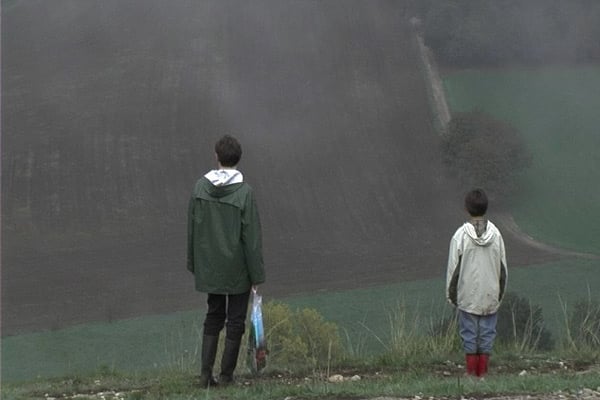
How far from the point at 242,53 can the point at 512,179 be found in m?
13.8

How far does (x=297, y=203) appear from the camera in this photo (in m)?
31.7

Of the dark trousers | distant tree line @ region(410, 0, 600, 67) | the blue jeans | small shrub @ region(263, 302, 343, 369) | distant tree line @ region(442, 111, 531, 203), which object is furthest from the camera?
distant tree line @ region(410, 0, 600, 67)

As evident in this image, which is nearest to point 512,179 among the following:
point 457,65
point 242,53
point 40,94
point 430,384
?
point 457,65

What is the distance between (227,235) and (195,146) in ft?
96.0

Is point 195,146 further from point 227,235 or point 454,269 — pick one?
point 227,235

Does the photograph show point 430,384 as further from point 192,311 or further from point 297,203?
point 297,203

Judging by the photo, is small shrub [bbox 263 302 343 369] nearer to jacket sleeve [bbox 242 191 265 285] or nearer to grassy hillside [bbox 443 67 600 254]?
jacket sleeve [bbox 242 191 265 285]

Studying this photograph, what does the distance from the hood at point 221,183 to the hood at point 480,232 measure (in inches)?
63.8

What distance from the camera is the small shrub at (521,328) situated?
9609 millimetres

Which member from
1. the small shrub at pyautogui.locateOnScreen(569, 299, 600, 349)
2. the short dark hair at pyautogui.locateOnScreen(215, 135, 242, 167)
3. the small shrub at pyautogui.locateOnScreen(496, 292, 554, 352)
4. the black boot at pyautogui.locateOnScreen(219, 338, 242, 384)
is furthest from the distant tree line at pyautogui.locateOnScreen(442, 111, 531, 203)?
the short dark hair at pyautogui.locateOnScreen(215, 135, 242, 167)

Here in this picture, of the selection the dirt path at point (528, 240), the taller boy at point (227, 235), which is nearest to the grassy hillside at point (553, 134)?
the dirt path at point (528, 240)

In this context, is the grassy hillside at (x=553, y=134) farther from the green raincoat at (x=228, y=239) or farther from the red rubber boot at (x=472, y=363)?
the green raincoat at (x=228, y=239)

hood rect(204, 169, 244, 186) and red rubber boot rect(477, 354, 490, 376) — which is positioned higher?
hood rect(204, 169, 244, 186)

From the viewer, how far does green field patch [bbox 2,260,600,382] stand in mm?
17219
